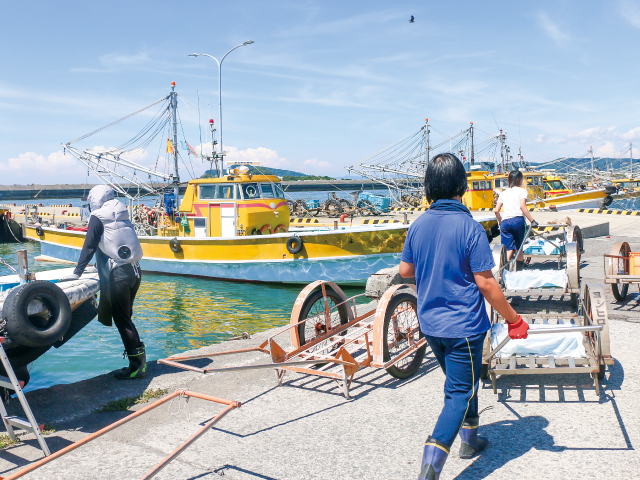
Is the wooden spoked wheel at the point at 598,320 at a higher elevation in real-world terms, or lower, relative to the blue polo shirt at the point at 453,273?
lower

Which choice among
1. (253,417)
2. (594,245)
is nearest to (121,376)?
(253,417)

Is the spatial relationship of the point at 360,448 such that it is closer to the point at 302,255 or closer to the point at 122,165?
the point at 302,255

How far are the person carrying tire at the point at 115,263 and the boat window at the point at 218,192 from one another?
32.9 ft

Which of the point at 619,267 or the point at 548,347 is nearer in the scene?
the point at 548,347

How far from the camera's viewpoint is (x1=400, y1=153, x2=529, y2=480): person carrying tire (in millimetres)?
2945

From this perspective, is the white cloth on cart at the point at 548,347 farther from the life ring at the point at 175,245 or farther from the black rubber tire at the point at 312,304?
the life ring at the point at 175,245

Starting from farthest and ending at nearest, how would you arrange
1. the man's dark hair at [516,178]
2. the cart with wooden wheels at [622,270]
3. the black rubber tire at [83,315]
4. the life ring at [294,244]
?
the life ring at [294,244]
the man's dark hair at [516,178]
the cart with wooden wheels at [622,270]
the black rubber tire at [83,315]

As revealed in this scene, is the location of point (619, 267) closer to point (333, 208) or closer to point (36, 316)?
point (36, 316)

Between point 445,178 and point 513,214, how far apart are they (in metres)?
5.52

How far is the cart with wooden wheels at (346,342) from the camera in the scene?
4.59 meters

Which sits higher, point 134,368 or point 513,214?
point 513,214

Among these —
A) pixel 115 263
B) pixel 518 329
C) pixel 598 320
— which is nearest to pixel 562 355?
pixel 598 320

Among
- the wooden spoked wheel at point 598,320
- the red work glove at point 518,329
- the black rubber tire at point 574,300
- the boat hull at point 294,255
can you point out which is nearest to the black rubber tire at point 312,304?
the wooden spoked wheel at point 598,320

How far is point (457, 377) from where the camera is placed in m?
3.05
